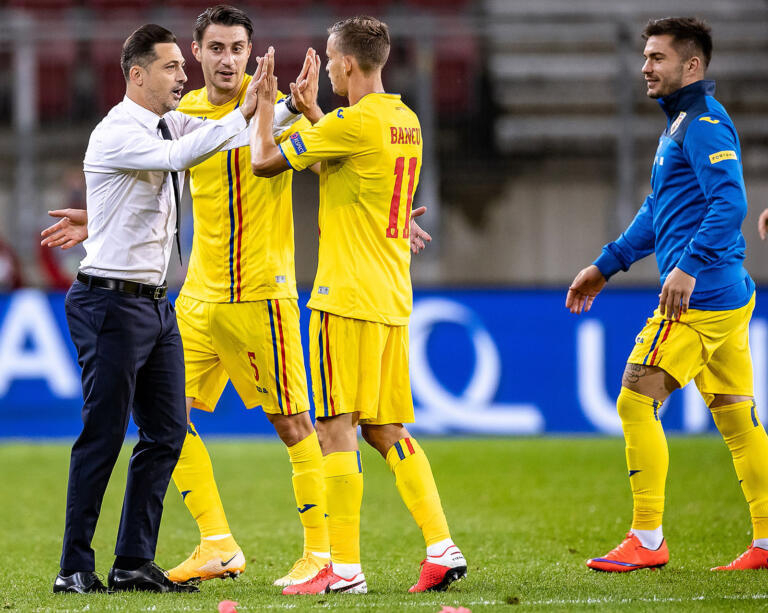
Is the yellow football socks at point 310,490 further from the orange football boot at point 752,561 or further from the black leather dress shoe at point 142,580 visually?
the orange football boot at point 752,561

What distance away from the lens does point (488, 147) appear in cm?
1149

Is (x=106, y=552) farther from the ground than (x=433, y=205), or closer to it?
closer to it

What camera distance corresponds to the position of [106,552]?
561 cm

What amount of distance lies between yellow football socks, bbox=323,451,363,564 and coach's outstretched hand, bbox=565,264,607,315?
140 cm

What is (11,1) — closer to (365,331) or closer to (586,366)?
(586,366)

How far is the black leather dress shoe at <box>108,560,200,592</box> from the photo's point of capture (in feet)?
14.4

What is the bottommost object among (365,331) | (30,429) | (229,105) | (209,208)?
(30,429)

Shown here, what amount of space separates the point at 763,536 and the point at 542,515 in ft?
6.15

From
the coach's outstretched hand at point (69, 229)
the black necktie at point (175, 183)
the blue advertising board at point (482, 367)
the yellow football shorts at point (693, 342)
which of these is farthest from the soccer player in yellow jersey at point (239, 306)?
the blue advertising board at point (482, 367)

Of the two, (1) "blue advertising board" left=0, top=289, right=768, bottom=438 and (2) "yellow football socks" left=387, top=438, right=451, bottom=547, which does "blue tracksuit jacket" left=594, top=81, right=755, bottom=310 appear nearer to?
(2) "yellow football socks" left=387, top=438, right=451, bottom=547

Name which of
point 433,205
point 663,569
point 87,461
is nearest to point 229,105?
point 87,461

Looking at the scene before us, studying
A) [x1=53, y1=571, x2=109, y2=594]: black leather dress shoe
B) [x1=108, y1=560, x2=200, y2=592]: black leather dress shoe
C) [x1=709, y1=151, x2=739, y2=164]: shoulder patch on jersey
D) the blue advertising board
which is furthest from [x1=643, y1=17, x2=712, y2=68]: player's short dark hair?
the blue advertising board

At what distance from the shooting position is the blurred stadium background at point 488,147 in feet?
31.7

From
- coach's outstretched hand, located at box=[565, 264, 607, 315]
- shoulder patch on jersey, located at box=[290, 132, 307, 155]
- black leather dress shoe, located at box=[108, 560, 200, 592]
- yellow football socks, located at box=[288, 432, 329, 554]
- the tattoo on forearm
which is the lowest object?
black leather dress shoe, located at box=[108, 560, 200, 592]
